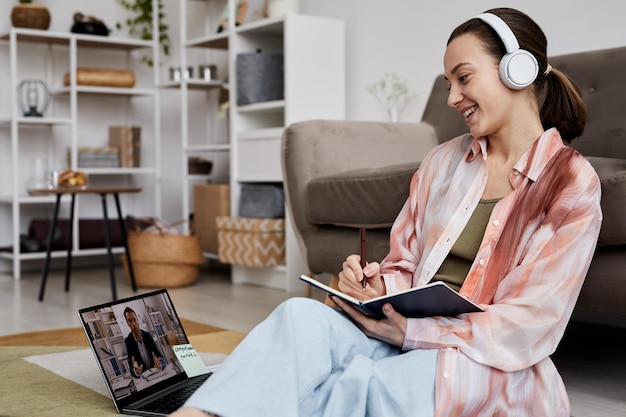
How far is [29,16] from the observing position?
4.64m

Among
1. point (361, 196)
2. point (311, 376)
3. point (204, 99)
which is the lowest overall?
point (311, 376)

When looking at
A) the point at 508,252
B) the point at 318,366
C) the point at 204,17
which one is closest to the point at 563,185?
the point at 508,252

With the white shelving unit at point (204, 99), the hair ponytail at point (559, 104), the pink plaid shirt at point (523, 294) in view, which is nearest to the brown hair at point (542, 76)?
the hair ponytail at point (559, 104)

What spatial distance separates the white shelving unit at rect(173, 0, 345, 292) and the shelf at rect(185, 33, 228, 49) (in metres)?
0.01

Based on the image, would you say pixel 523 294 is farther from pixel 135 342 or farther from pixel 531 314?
pixel 135 342

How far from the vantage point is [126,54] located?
5.41 m

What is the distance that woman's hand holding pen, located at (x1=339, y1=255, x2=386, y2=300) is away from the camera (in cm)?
155

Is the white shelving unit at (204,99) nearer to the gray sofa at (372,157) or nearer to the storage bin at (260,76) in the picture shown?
the storage bin at (260,76)

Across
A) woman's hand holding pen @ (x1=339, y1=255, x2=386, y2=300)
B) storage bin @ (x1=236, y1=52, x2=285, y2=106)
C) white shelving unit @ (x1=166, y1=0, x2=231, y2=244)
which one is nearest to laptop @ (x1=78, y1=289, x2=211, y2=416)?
woman's hand holding pen @ (x1=339, y1=255, x2=386, y2=300)

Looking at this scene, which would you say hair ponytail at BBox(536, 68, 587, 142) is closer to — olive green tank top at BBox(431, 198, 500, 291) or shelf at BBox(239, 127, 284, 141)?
olive green tank top at BBox(431, 198, 500, 291)

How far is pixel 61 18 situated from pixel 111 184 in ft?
3.59

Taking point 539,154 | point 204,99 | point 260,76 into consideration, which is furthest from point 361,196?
point 204,99

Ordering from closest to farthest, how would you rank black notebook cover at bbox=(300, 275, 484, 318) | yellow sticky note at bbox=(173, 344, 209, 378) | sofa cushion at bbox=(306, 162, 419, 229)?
black notebook cover at bbox=(300, 275, 484, 318), yellow sticky note at bbox=(173, 344, 209, 378), sofa cushion at bbox=(306, 162, 419, 229)

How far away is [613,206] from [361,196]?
0.93 m
